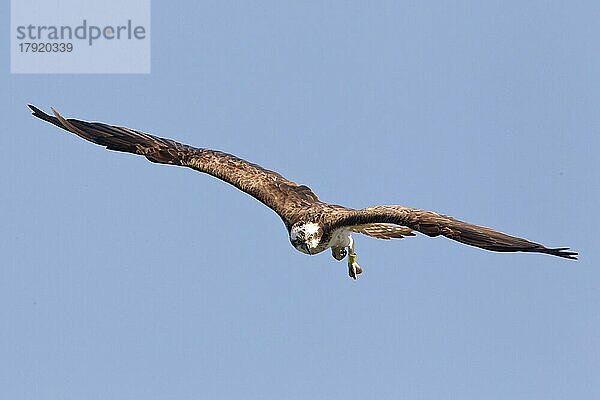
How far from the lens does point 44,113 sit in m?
31.8

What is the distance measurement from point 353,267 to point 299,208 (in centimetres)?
184

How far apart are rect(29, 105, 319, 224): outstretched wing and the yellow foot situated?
5.04 ft

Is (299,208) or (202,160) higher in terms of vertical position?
(202,160)

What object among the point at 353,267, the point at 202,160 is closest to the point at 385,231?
the point at 353,267

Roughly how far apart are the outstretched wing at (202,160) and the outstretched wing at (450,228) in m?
3.92

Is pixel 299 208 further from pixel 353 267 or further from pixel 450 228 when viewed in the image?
pixel 450 228

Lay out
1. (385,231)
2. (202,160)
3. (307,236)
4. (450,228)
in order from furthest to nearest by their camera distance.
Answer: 1. (202,160)
2. (385,231)
3. (307,236)
4. (450,228)

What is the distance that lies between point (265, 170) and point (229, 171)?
101 centimetres

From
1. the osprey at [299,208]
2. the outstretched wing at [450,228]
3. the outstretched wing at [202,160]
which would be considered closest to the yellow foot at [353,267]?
the osprey at [299,208]

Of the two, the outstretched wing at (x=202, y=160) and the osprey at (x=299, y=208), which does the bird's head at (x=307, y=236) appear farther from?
the outstretched wing at (x=202, y=160)

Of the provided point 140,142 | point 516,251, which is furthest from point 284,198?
point 516,251

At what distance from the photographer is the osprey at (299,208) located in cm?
2578

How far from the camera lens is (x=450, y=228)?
25.4 m

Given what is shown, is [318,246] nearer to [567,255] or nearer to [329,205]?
[329,205]
